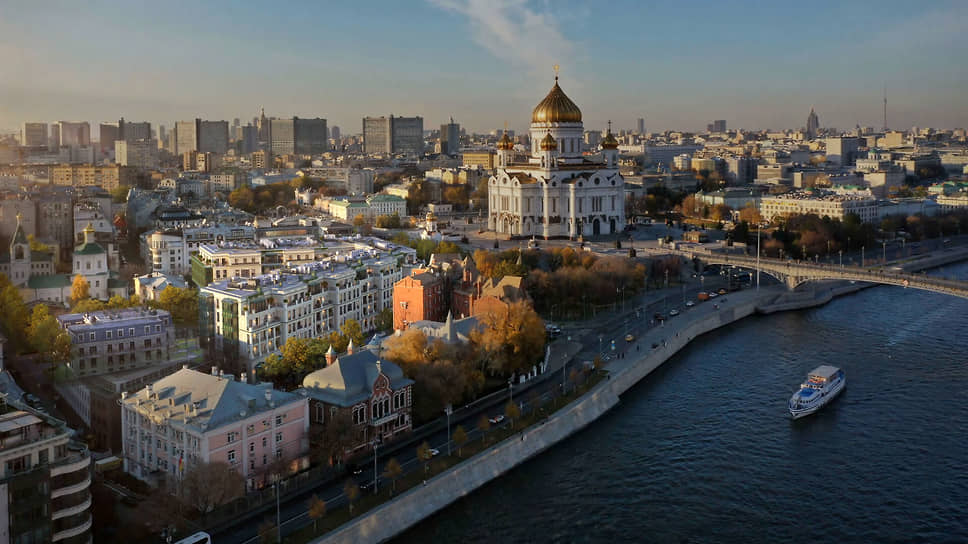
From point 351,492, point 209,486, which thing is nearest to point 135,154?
point 209,486

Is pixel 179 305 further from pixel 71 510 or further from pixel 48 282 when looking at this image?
pixel 71 510

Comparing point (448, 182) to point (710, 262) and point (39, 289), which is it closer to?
point (710, 262)

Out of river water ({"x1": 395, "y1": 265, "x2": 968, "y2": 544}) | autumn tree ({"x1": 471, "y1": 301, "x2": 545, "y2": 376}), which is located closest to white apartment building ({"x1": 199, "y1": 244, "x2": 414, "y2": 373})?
autumn tree ({"x1": 471, "y1": 301, "x2": 545, "y2": 376})

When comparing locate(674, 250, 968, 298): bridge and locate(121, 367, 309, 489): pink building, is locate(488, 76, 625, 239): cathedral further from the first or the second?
locate(121, 367, 309, 489): pink building

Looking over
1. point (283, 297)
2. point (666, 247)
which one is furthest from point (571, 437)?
point (666, 247)

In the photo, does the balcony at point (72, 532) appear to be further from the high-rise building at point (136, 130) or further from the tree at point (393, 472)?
the high-rise building at point (136, 130)
